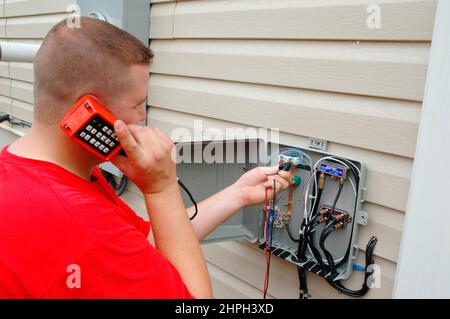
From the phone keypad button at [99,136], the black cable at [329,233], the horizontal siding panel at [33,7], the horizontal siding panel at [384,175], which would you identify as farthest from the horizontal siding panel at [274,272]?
the horizontal siding panel at [33,7]

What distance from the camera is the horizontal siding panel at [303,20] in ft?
4.84

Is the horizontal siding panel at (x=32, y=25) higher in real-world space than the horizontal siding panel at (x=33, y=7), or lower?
lower

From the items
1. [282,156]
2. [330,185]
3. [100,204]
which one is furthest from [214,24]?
[100,204]

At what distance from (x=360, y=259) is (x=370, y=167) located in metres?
0.41

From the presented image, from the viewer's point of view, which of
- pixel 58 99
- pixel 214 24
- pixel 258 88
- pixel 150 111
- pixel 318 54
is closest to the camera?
pixel 58 99

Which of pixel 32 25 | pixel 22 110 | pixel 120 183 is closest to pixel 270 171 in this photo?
pixel 120 183

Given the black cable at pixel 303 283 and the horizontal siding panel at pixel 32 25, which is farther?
the horizontal siding panel at pixel 32 25

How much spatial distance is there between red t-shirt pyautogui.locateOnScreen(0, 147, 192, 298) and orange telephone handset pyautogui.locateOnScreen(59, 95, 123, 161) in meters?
0.15

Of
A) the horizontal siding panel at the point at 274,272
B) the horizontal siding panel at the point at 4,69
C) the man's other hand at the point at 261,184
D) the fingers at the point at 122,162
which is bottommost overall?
the horizontal siding panel at the point at 274,272

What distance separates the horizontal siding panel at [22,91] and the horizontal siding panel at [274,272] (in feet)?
9.39

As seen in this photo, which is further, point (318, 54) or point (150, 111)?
point (150, 111)

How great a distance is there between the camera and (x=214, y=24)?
224 centimetres

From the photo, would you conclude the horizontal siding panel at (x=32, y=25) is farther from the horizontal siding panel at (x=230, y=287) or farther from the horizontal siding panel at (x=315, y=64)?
the horizontal siding panel at (x=230, y=287)
